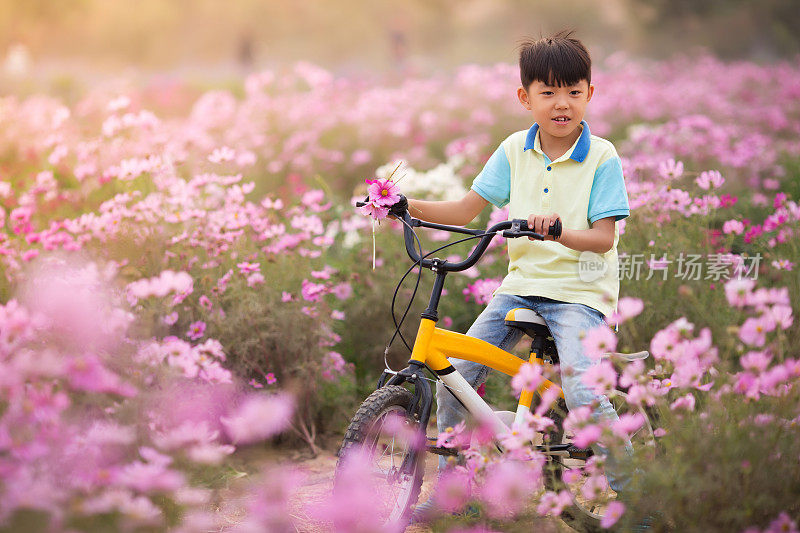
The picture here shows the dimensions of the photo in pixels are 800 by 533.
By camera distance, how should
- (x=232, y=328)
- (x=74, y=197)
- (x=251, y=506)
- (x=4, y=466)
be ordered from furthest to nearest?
(x=74, y=197)
(x=232, y=328)
(x=251, y=506)
(x=4, y=466)

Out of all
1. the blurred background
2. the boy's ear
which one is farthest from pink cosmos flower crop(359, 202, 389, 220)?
the blurred background

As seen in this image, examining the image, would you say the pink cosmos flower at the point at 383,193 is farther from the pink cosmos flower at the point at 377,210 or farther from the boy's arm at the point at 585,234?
the boy's arm at the point at 585,234

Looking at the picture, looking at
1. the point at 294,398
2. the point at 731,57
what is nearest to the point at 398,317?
the point at 294,398

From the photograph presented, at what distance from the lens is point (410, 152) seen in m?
7.60

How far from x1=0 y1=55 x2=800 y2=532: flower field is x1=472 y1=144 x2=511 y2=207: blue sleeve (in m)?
0.52

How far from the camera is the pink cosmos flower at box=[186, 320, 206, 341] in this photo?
3.13 m

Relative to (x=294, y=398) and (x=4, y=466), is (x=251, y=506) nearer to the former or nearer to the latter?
(x=4, y=466)

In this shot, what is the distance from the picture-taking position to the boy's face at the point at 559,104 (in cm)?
257

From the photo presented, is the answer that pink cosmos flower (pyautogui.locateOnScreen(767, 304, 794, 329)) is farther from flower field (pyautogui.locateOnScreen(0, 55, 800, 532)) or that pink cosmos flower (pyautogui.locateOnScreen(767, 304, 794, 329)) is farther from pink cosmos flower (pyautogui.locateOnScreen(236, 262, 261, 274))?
pink cosmos flower (pyautogui.locateOnScreen(236, 262, 261, 274))

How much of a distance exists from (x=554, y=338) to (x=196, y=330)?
1.54 m

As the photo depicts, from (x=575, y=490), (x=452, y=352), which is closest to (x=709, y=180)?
(x=575, y=490)

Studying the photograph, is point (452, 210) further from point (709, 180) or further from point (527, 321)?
point (709, 180)

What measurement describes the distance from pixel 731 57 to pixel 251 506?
1160 inches

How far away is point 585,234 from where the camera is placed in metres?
2.41
